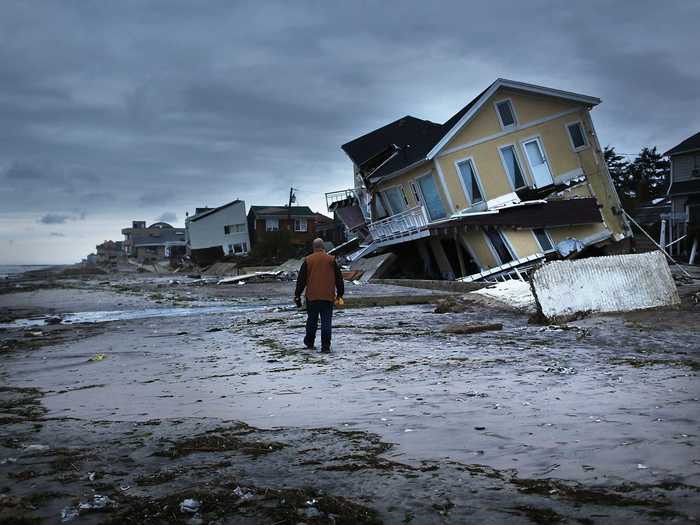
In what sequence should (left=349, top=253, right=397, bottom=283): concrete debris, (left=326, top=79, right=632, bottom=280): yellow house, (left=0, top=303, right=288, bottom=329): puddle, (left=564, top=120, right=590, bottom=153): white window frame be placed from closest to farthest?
(left=0, top=303, right=288, bottom=329): puddle
(left=326, top=79, right=632, bottom=280): yellow house
(left=564, top=120, right=590, bottom=153): white window frame
(left=349, top=253, right=397, bottom=283): concrete debris

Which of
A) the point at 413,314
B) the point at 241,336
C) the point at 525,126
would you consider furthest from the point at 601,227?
the point at 241,336

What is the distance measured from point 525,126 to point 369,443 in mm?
28867

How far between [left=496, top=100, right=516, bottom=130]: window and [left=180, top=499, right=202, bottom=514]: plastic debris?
29.8 metres

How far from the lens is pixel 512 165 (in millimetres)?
31297

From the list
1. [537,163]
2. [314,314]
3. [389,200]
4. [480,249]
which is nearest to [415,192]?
[389,200]

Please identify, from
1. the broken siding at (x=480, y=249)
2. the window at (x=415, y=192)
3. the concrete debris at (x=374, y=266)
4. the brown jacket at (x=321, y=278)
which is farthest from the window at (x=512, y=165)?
the brown jacket at (x=321, y=278)

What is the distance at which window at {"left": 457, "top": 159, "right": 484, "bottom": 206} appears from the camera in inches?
Answer: 1222

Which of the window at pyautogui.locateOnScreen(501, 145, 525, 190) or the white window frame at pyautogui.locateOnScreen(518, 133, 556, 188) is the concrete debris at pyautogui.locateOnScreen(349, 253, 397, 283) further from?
the white window frame at pyautogui.locateOnScreen(518, 133, 556, 188)

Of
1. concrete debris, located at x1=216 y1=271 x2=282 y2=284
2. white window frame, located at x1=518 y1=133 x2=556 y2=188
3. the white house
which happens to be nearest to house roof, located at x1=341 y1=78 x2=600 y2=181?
white window frame, located at x1=518 y1=133 x2=556 y2=188

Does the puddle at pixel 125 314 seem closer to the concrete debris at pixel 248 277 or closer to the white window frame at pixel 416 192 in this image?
the white window frame at pixel 416 192

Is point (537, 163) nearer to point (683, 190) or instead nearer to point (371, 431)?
point (683, 190)

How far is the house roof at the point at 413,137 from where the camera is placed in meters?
30.4

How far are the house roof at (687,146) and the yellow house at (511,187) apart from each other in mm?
14266

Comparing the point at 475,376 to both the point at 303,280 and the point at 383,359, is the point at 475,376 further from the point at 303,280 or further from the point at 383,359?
the point at 303,280
